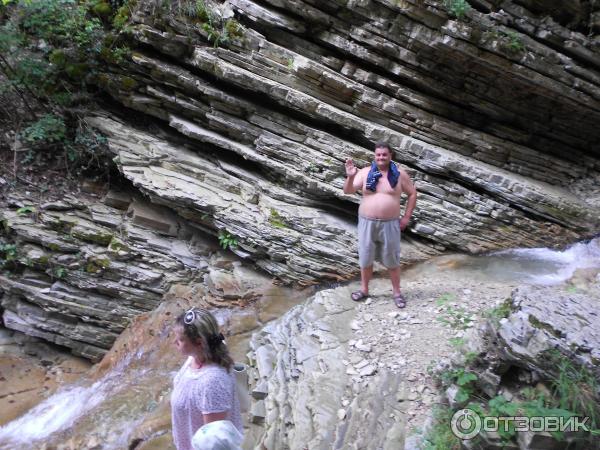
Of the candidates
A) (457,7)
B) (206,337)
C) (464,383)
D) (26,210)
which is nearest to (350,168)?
(464,383)

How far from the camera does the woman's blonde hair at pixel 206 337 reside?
2457mm

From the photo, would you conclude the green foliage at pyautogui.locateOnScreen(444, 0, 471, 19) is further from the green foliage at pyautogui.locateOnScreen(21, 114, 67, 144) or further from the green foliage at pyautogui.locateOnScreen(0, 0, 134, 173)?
the green foliage at pyautogui.locateOnScreen(21, 114, 67, 144)

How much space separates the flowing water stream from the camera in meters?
5.30

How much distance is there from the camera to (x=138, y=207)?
26.2ft

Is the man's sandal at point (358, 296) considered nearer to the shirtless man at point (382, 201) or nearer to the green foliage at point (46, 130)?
the shirtless man at point (382, 201)

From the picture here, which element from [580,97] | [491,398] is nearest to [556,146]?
[580,97]

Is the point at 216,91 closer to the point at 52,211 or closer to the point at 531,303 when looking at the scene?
the point at 52,211

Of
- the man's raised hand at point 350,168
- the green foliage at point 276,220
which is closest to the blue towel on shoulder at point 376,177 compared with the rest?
the man's raised hand at point 350,168

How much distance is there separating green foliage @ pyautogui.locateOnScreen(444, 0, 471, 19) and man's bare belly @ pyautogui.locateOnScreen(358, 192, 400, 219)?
12.1ft

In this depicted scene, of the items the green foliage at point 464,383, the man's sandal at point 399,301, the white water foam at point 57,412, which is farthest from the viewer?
the white water foam at point 57,412

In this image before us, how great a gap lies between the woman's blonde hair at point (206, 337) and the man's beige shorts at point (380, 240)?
112 inches

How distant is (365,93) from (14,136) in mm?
7040

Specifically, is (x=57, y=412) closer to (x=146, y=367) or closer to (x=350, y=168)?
(x=146, y=367)

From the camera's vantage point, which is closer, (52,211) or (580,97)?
(580,97)
